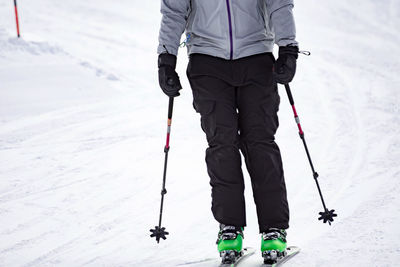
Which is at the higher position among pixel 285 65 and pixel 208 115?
pixel 285 65

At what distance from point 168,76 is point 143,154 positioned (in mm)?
2680

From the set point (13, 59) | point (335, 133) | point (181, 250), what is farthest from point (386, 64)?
point (181, 250)

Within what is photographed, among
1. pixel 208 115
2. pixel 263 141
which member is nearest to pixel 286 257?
pixel 263 141

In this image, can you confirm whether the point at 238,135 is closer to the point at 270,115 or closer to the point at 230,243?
the point at 270,115

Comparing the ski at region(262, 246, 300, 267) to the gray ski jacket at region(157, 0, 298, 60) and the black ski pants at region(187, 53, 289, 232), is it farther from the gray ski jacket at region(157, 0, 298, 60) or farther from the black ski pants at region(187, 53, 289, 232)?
the gray ski jacket at region(157, 0, 298, 60)

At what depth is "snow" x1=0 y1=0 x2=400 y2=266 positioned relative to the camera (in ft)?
11.5

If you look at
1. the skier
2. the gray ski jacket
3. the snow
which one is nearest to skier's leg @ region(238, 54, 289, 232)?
the skier

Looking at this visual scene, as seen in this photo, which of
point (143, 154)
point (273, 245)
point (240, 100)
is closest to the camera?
point (273, 245)

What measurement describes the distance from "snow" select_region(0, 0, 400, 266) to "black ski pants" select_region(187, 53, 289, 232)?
1.04 feet

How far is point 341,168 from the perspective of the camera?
5027 mm

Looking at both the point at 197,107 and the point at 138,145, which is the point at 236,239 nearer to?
the point at 197,107

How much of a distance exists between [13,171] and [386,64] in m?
6.49

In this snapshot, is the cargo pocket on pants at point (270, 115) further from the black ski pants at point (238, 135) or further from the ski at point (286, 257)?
the ski at point (286, 257)

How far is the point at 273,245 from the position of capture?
9.67 feet
